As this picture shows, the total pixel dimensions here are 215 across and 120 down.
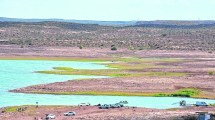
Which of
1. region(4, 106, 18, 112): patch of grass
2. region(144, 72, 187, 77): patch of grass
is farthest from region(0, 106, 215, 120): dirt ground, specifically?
region(144, 72, 187, 77): patch of grass

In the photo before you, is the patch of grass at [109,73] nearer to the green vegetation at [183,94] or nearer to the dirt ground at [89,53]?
the green vegetation at [183,94]

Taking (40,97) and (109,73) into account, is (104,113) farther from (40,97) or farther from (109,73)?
(109,73)

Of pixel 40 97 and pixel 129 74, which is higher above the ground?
pixel 40 97

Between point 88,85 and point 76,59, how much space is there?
48273 mm

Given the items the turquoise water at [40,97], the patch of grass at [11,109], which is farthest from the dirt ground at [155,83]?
the patch of grass at [11,109]

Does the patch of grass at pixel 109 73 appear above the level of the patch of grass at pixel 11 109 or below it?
below

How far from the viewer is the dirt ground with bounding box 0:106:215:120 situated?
53.8 metres

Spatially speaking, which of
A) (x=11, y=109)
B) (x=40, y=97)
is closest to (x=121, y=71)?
(x=40, y=97)

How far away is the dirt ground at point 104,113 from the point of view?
53.8 meters

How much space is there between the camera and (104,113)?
56.4m

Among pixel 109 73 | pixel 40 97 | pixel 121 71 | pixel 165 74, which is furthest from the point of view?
pixel 121 71

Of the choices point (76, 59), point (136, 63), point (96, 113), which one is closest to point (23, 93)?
point (96, 113)

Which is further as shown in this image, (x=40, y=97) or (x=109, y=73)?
(x=109, y=73)

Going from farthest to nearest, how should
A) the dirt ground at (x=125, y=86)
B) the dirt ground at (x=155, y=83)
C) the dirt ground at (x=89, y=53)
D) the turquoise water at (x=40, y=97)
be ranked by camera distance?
the dirt ground at (x=89, y=53)
the dirt ground at (x=155, y=83)
the turquoise water at (x=40, y=97)
the dirt ground at (x=125, y=86)
